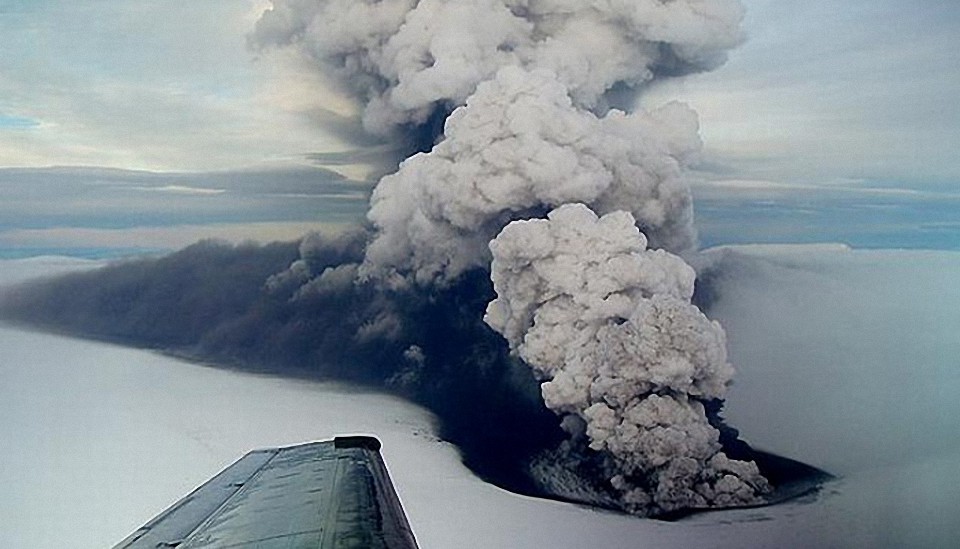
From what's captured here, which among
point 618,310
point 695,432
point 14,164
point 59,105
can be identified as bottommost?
point 695,432

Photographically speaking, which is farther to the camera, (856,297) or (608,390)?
(856,297)

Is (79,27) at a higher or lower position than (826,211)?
higher

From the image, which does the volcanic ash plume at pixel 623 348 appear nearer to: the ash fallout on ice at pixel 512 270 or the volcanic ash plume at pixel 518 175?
the ash fallout on ice at pixel 512 270

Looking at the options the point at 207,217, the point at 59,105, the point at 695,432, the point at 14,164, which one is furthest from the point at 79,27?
the point at 695,432

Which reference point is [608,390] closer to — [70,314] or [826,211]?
[826,211]

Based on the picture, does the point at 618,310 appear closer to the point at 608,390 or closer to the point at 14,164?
the point at 608,390

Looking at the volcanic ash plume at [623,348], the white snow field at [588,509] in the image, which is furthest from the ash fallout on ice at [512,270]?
the white snow field at [588,509]
